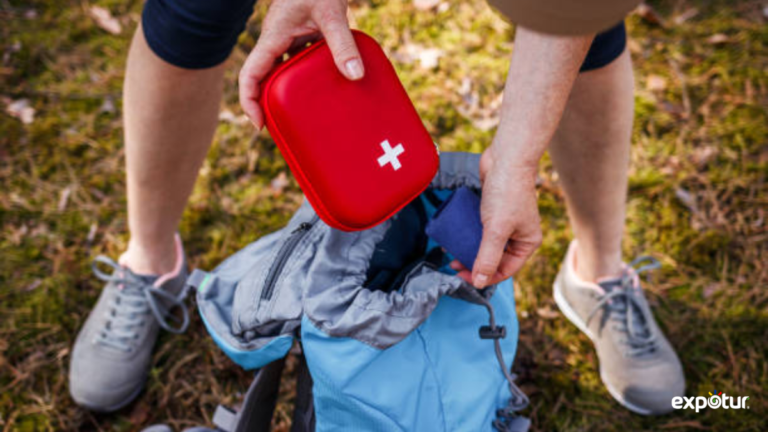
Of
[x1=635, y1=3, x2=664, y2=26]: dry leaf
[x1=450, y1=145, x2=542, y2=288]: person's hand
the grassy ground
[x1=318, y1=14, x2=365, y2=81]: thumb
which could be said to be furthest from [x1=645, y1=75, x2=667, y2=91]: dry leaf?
[x1=318, y1=14, x2=365, y2=81]: thumb

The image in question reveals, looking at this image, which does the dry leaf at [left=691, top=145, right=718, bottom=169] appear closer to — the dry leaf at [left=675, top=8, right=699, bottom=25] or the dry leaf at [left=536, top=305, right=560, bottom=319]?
the dry leaf at [left=675, top=8, right=699, bottom=25]

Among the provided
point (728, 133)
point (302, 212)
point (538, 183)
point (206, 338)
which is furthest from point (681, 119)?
point (206, 338)

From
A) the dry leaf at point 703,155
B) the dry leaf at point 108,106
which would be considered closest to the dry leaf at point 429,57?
the dry leaf at point 703,155

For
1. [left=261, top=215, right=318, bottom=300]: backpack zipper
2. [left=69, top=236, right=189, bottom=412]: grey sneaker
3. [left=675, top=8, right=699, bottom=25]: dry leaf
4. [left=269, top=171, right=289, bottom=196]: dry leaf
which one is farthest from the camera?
[left=675, top=8, right=699, bottom=25]: dry leaf

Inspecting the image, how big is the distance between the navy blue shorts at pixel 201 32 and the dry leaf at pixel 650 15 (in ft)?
5.57

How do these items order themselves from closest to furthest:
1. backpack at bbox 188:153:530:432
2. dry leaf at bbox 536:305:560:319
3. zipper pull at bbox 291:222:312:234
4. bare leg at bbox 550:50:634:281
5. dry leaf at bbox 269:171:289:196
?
backpack at bbox 188:153:530:432, zipper pull at bbox 291:222:312:234, bare leg at bbox 550:50:634:281, dry leaf at bbox 536:305:560:319, dry leaf at bbox 269:171:289:196

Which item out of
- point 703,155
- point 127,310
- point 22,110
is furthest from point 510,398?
point 22,110

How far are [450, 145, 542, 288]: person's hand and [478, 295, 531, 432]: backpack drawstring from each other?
0.12 metres

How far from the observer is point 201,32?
1438 millimetres

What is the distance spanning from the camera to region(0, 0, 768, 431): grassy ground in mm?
2104

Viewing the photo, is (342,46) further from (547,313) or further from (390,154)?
(547,313)

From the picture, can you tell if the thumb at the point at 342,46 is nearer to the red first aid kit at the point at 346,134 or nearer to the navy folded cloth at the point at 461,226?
the red first aid kit at the point at 346,134

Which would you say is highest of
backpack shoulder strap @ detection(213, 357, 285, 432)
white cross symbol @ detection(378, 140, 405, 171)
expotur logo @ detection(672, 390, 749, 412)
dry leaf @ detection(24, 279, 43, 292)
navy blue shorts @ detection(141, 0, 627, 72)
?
navy blue shorts @ detection(141, 0, 627, 72)

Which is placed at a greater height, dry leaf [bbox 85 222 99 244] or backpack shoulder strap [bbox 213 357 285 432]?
backpack shoulder strap [bbox 213 357 285 432]
